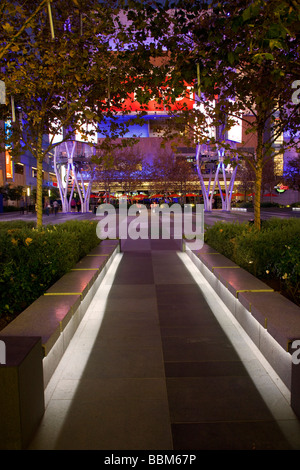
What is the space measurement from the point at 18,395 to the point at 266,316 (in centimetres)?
274

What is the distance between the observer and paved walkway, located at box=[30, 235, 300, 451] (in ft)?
9.10

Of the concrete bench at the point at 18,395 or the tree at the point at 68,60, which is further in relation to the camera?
the tree at the point at 68,60

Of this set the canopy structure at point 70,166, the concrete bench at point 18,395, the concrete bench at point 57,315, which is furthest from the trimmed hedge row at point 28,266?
the canopy structure at point 70,166

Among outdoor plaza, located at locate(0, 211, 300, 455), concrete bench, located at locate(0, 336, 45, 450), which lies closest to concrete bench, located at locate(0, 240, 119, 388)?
outdoor plaza, located at locate(0, 211, 300, 455)

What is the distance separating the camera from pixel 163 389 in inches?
137

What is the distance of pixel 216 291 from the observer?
7008 mm

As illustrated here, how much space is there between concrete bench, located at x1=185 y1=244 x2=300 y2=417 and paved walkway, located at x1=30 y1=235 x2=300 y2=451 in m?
0.17

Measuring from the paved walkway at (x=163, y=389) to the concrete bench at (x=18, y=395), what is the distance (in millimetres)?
191

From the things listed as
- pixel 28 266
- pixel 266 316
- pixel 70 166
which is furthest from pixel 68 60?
pixel 70 166

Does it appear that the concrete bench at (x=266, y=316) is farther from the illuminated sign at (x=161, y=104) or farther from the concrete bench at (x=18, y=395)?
the illuminated sign at (x=161, y=104)

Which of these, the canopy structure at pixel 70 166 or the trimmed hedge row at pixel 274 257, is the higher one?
the canopy structure at pixel 70 166

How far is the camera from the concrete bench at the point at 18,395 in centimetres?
246

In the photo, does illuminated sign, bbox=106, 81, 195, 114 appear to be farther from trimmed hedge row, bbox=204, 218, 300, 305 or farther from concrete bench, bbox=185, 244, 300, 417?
concrete bench, bbox=185, 244, 300, 417

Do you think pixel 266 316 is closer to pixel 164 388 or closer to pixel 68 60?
pixel 164 388
